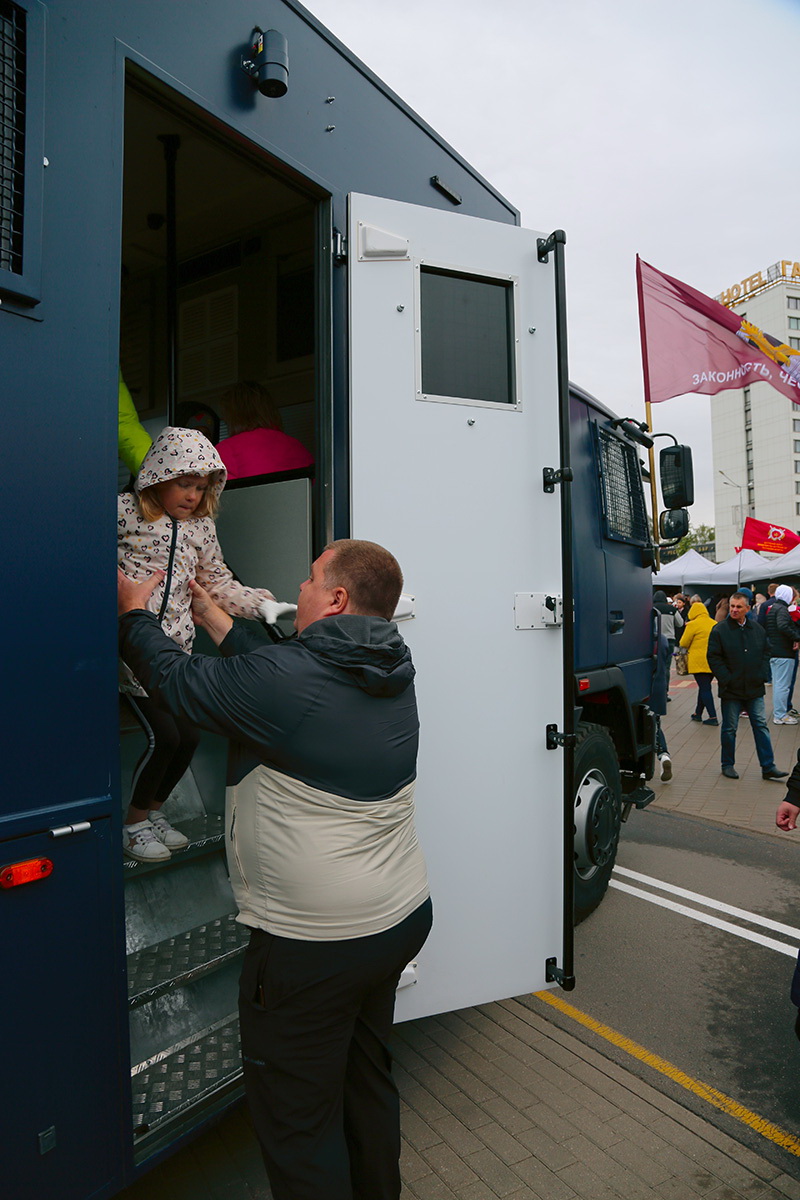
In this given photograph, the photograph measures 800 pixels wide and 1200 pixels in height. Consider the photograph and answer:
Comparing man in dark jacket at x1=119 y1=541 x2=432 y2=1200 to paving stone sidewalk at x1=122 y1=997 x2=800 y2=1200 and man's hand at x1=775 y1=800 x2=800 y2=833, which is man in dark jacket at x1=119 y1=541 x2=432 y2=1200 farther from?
man's hand at x1=775 y1=800 x2=800 y2=833

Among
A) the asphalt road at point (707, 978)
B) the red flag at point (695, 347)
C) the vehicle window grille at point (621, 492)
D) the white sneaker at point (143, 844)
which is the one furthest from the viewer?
the red flag at point (695, 347)

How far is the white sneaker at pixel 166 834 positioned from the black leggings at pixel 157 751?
84 millimetres

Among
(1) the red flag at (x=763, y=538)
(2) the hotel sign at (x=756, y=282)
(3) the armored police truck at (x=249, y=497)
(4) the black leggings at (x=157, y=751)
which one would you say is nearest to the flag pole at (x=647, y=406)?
(3) the armored police truck at (x=249, y=497)

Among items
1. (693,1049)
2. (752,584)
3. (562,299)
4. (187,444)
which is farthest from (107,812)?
(752,584)

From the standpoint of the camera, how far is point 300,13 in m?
2.38

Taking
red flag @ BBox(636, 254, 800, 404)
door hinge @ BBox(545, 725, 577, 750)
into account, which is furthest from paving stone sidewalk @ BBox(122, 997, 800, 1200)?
red flag @ BBox(636, 254, 800, 404)

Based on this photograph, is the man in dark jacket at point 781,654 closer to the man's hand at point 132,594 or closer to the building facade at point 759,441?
the man's hand at point 132,594

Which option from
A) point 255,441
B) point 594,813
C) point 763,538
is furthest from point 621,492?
point 763,538

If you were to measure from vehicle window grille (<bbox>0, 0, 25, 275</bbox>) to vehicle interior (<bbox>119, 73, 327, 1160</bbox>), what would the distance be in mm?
380

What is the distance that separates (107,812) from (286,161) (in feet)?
6.39

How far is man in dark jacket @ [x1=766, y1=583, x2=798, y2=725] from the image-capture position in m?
10.5

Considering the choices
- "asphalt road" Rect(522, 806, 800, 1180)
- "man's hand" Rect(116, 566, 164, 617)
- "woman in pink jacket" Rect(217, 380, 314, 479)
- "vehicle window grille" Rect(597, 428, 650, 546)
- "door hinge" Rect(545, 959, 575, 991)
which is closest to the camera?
"man's hand" Rect(116, 566, 164, 617)

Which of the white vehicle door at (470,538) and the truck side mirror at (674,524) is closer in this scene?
the white vehicle door at (470,538)

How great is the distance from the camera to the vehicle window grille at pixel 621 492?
4.51m
